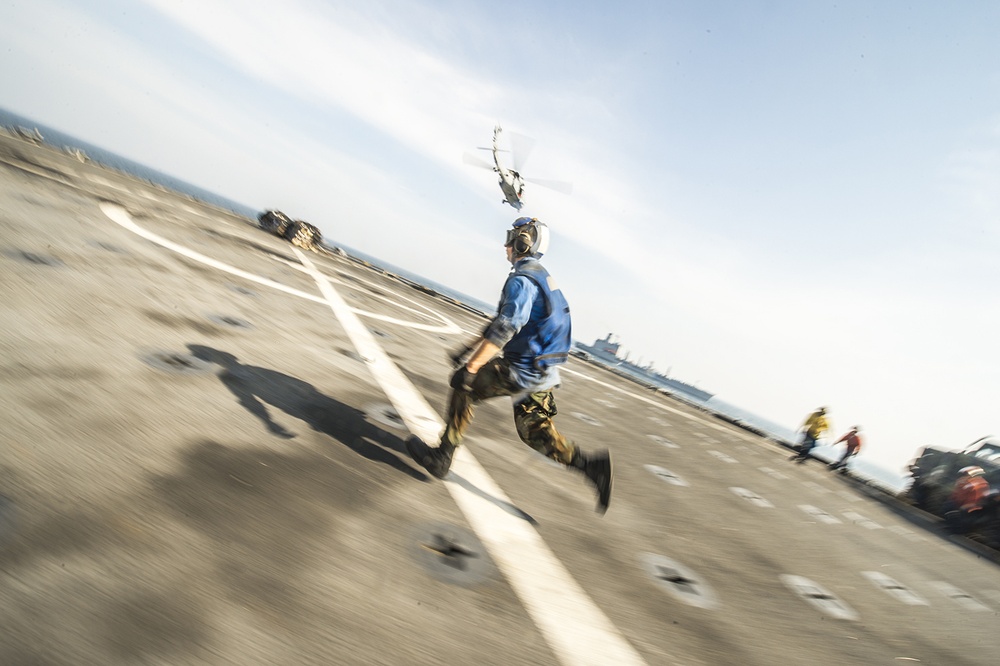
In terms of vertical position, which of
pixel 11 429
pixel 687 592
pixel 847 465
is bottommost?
pixel 11 429

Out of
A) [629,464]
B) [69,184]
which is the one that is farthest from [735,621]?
[69,184]

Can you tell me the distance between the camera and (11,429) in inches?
81.6

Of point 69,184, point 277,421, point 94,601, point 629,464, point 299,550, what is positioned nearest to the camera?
point 94,601

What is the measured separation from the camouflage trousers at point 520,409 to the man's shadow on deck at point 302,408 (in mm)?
544

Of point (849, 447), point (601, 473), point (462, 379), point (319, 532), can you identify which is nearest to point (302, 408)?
point (462, 379)

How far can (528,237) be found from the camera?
3.49 meters

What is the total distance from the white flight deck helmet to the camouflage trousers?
0.91 metres

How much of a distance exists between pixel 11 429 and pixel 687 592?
3.84 m

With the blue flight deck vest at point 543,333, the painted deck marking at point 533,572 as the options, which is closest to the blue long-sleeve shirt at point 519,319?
the blue flight deck vest at point 543,333

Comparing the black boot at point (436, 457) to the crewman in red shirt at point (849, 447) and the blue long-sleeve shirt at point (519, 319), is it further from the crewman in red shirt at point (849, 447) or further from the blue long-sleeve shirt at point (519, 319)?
the crewman in red shirt at point (849, 447)

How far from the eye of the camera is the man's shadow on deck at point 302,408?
Answer: 3.19m

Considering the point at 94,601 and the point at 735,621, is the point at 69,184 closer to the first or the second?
the point at 94,601

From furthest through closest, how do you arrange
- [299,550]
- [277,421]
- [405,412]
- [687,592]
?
[405,412], [277,421], [687,592], [299,550]

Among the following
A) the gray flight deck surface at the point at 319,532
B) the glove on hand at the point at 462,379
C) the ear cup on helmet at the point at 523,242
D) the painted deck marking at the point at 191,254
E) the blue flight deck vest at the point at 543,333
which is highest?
the ear cup on helmet at the point at 523,242
